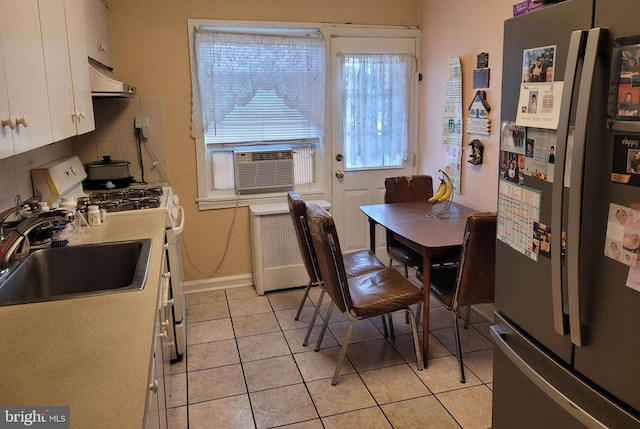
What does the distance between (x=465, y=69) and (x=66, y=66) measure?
260cm

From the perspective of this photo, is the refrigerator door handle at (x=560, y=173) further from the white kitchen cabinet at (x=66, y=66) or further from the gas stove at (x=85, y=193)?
the gas stove at (x=85, y=193)

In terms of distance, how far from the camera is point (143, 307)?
56.6 inches

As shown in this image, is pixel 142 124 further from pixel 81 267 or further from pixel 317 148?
pixel 81 267

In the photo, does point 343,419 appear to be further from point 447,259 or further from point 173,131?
point 173,131

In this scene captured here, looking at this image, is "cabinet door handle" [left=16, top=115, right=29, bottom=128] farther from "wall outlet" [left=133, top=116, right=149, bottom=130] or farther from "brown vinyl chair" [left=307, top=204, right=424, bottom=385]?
"wall outlet" [left=133, top=116, right=149, bottom=130]

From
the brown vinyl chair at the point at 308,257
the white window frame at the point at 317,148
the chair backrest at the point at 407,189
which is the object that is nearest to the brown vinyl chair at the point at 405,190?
the chair backrest at the point at 407,189

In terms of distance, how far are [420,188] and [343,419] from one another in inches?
75.7

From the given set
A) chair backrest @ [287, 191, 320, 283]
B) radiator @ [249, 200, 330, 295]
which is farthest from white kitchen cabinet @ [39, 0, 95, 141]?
radiator @ [249, 200, 330, 295]

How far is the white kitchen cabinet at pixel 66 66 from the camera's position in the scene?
5.91 feet

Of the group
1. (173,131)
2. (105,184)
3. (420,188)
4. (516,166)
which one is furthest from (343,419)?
(173,131)

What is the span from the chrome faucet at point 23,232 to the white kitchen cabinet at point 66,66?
13.6 inches

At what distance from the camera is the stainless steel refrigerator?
3.85ft

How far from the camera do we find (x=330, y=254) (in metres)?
2.49

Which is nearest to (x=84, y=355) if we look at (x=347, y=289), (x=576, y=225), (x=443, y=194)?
(x=576, y=225)
